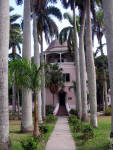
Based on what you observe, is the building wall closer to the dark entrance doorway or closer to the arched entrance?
the arched entrance

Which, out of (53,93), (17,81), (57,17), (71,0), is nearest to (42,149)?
(17,81)

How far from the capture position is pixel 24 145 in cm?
700

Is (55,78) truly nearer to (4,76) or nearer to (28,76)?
(28,76)

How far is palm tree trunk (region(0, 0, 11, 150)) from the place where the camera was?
22.8ft

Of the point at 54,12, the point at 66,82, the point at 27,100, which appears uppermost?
the point at 54,12

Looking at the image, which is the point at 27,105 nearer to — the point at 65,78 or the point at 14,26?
the point at 14,26

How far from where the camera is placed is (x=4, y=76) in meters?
7.34

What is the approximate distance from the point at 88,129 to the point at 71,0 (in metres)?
15.1

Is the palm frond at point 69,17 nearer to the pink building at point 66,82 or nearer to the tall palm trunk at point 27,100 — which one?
the pink building at point 66,82

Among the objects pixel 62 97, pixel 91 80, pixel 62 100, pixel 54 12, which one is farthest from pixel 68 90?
pixel 91 80

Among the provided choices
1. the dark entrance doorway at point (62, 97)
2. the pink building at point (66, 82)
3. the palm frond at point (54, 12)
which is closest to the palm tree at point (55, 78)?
the pink building at point (66, 82)

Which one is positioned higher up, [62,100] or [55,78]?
[55,78]

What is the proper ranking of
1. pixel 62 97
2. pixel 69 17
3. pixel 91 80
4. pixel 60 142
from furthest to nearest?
pixel 62 97, pixel 69 17, pixel 91 80, pixel 60 142

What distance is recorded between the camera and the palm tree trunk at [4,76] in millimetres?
6936
